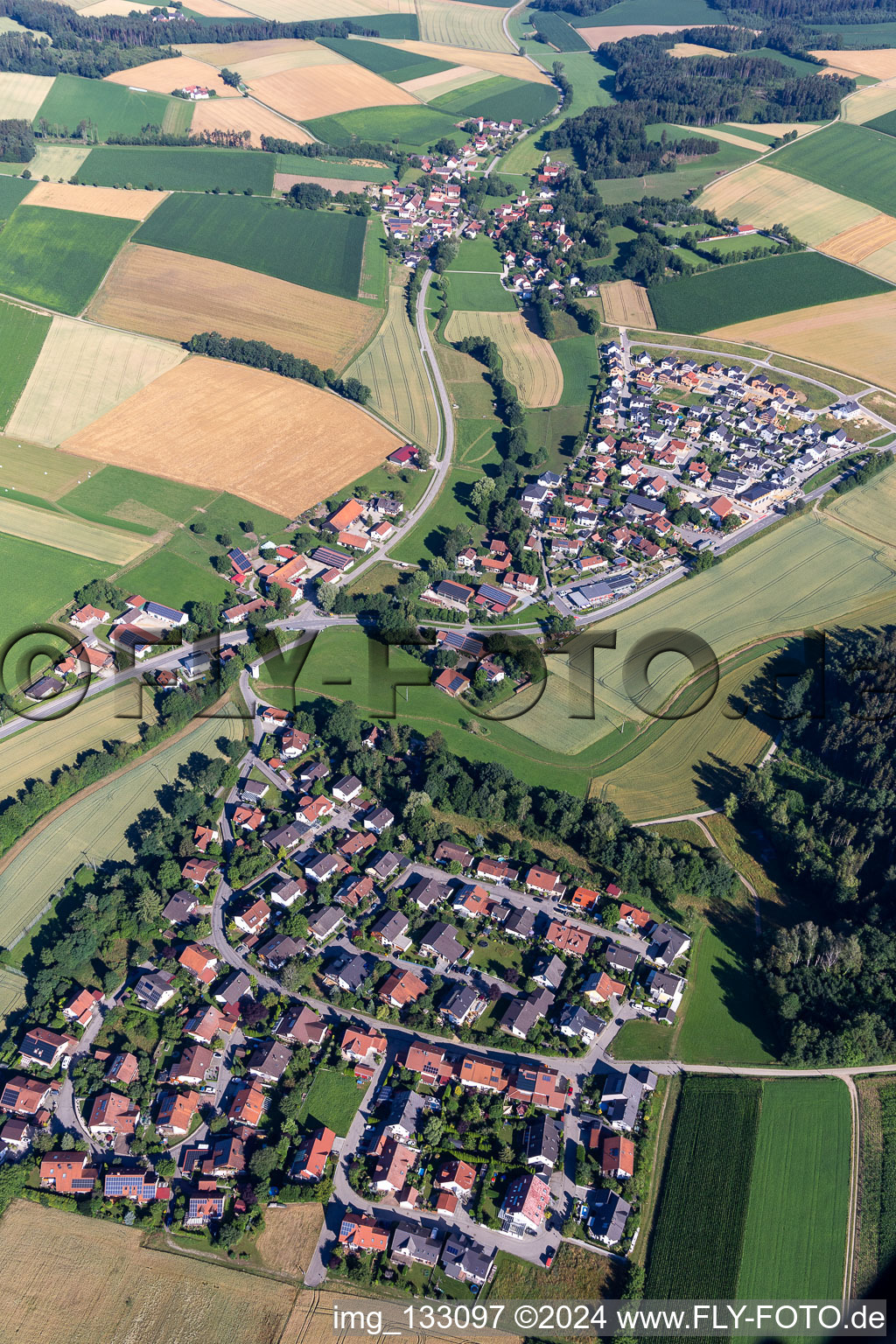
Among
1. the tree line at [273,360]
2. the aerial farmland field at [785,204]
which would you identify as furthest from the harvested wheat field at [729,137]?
the tree line at [273,360]

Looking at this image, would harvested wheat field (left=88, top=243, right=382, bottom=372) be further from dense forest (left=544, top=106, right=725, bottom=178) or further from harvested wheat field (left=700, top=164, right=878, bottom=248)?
dense forest (left=544, top=106, right=725, bottom=178)

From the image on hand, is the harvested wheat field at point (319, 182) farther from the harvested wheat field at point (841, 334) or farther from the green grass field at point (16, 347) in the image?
the harvested wheat field at point (841, 334)

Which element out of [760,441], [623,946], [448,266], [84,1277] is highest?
[448,266]

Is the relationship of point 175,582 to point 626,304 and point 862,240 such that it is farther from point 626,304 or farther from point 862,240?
point 862,240

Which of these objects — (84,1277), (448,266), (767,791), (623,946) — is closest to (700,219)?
(448,266)

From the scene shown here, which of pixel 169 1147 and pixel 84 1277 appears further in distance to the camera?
pixel 169 1147

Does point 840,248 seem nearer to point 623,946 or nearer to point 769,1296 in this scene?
point 623,946

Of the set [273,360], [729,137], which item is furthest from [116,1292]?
[729,137]

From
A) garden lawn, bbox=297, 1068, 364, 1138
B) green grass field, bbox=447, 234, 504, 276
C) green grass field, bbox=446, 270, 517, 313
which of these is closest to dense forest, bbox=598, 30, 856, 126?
green grass field, bbox=447, 234, 504, 276
